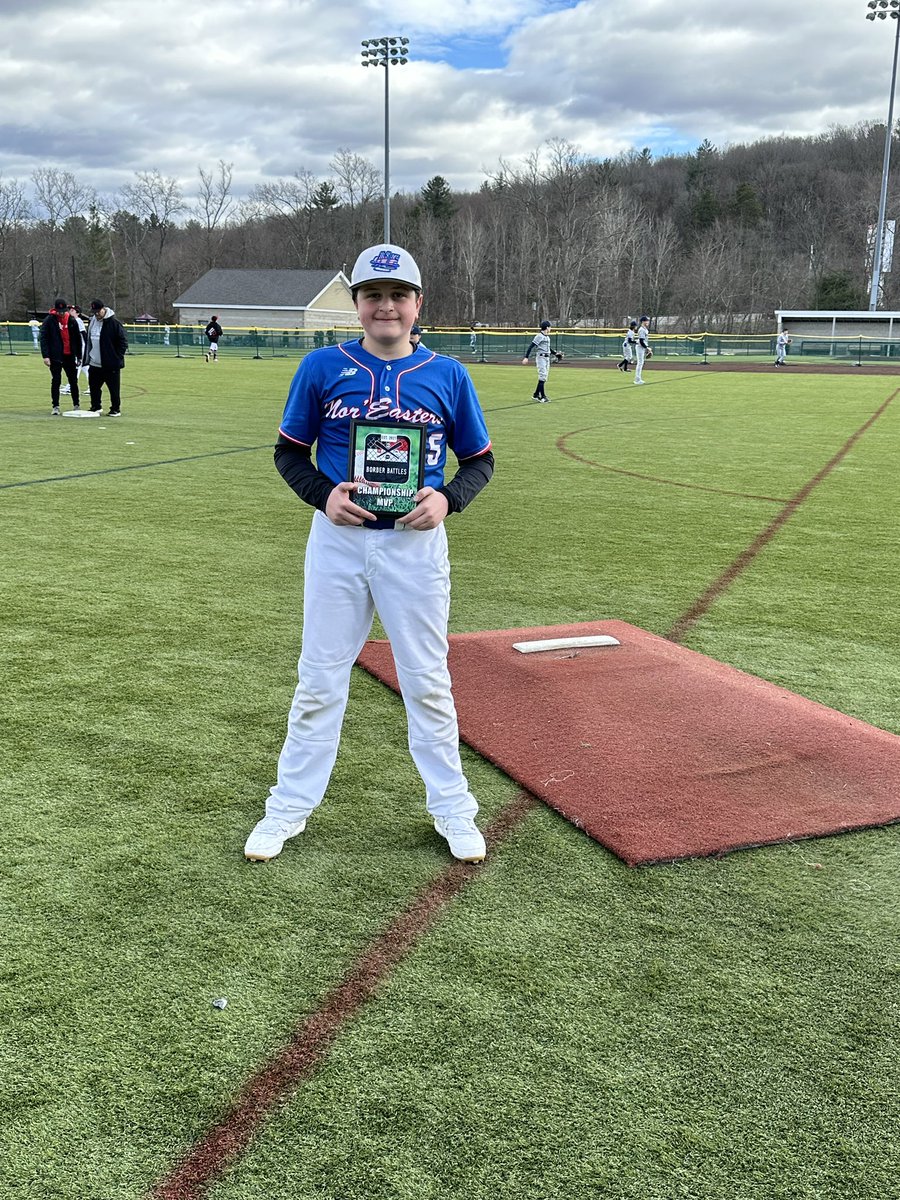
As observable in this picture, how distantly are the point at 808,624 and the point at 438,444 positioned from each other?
12.9 ft

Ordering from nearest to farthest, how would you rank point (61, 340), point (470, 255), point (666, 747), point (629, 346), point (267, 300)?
point (666, 747) < point (61, 340) < point (629, 346) < point (267, 300) < point (470, 255)

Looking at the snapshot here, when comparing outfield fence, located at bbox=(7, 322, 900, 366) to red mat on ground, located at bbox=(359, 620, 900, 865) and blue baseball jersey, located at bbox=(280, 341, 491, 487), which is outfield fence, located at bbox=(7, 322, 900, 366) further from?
blue baseball jersey, located at bbox=(280, 341, 491, 487)

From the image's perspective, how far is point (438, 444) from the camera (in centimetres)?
326

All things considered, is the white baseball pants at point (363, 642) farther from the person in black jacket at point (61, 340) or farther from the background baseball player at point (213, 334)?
the background baseball player at point (213, 334)

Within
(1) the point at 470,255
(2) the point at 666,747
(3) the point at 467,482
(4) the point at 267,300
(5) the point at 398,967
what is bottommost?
(5) the point at 398,967

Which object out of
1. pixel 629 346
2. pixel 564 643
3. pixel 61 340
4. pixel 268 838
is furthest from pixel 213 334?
pixel 268 838

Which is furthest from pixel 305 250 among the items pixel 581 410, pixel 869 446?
pixel 869 446

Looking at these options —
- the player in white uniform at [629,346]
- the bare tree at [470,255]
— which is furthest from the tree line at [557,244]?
the player in white uniform at [629,346]

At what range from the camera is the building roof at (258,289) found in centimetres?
8106

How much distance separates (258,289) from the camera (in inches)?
→ 3260

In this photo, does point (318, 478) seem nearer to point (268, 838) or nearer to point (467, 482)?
point (467, 482)

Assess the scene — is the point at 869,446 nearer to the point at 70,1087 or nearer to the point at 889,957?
the point at 889,957

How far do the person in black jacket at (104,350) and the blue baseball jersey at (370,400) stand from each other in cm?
1260

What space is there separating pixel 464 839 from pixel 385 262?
191 centimetres
